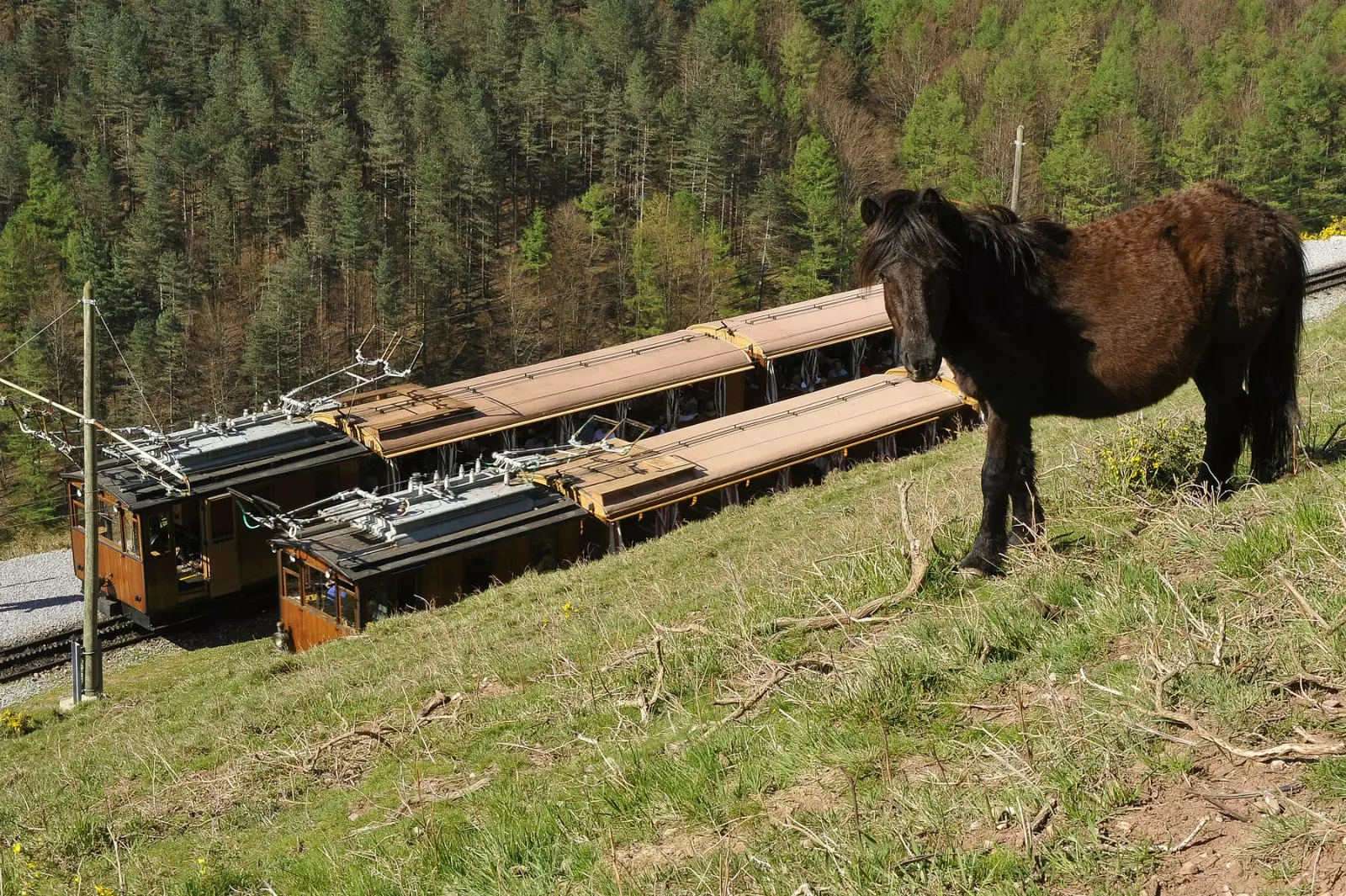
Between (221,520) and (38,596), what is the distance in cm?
652

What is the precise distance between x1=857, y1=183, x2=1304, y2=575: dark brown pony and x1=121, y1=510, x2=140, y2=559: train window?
736 inches

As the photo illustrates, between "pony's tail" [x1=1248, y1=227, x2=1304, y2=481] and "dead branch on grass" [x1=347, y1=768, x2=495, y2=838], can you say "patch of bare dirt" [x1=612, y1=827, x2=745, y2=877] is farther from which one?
"pony's tail" [x1=1248, y1=227, x2=1304, y2=481]

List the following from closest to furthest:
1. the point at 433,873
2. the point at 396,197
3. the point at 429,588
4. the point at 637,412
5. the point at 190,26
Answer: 1. the point at 433,873
2. the point at 429,588
3. the point at 637,412
4. the point at 396,197
5. the point at 190,26

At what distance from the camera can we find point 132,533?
75.3 ft

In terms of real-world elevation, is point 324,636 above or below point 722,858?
below

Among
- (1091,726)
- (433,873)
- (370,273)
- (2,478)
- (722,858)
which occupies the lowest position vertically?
(2,478)

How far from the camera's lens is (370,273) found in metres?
68.7

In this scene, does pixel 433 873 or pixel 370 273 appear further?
pixel 370 273

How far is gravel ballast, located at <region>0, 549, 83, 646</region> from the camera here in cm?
2472

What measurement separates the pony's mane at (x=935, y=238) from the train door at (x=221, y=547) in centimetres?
1816

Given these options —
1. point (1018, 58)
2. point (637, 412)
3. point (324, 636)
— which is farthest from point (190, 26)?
point (324, 636)

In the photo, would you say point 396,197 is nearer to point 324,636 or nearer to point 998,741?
point 324,636

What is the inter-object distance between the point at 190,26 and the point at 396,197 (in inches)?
804

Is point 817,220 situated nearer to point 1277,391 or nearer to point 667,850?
point 1277,391
